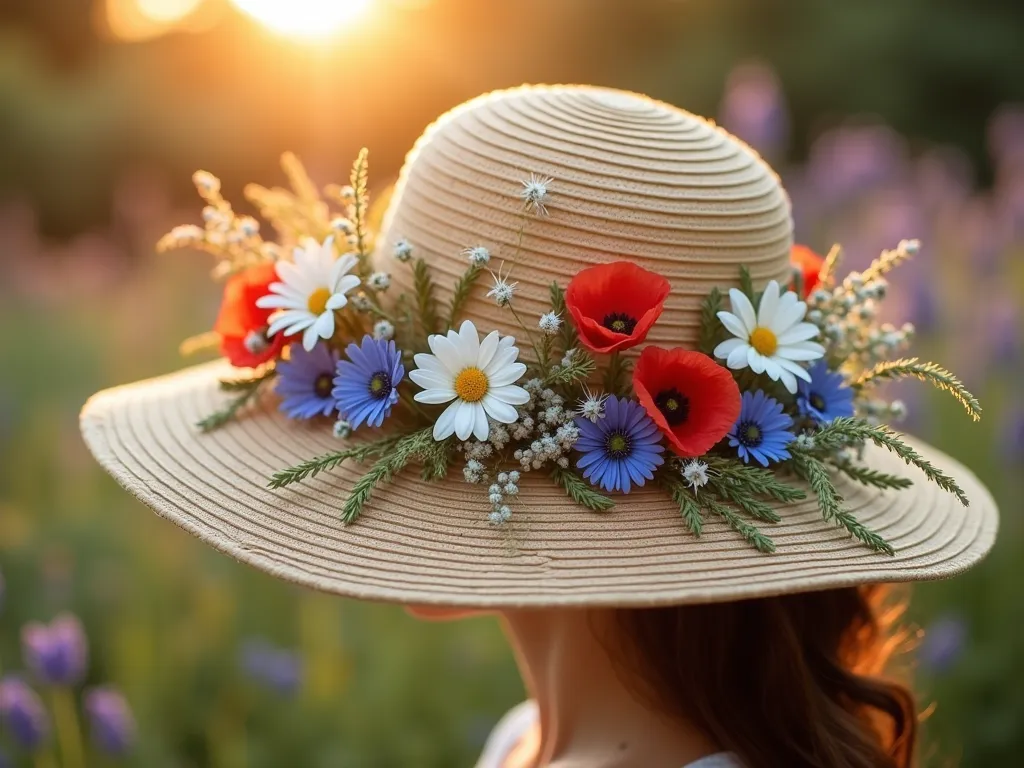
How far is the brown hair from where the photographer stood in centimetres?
151

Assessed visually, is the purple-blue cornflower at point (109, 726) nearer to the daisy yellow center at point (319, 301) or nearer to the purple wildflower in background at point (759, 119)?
the daisy yellow center at point (319, 301)

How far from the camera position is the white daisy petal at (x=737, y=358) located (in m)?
1.38

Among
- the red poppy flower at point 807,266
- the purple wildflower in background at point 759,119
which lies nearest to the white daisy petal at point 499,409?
the red poppy flower at point 807,266

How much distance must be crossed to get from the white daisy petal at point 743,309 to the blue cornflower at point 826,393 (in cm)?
13

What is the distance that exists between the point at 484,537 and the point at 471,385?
0.67 ft

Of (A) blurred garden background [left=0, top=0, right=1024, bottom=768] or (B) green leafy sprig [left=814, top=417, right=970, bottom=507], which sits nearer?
(B) green leafy sprig [left=814, top=417, right=970, bottom=507]

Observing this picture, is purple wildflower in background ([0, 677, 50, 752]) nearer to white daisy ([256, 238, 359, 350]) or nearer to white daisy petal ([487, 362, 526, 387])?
white daisy ([256, 238, 359, 350])

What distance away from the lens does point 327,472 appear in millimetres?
1410

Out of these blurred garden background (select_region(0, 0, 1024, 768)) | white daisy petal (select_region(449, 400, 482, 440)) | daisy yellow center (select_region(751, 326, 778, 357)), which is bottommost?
blurred garden background (select_region(0, 0, 1024, 768))

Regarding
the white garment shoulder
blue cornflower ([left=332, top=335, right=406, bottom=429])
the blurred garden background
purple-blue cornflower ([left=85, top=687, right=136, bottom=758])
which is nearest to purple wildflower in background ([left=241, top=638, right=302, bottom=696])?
the blurred garden background

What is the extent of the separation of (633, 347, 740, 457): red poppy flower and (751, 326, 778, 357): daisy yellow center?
0.11 metres

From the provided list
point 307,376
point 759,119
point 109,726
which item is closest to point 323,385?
point 307,376

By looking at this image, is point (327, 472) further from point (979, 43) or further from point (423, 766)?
point (979, 43)

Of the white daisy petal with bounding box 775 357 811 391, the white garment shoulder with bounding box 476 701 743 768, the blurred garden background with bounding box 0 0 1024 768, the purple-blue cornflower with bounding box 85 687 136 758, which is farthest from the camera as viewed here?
the blurred garden background with bounding box 0 0 1024 768
